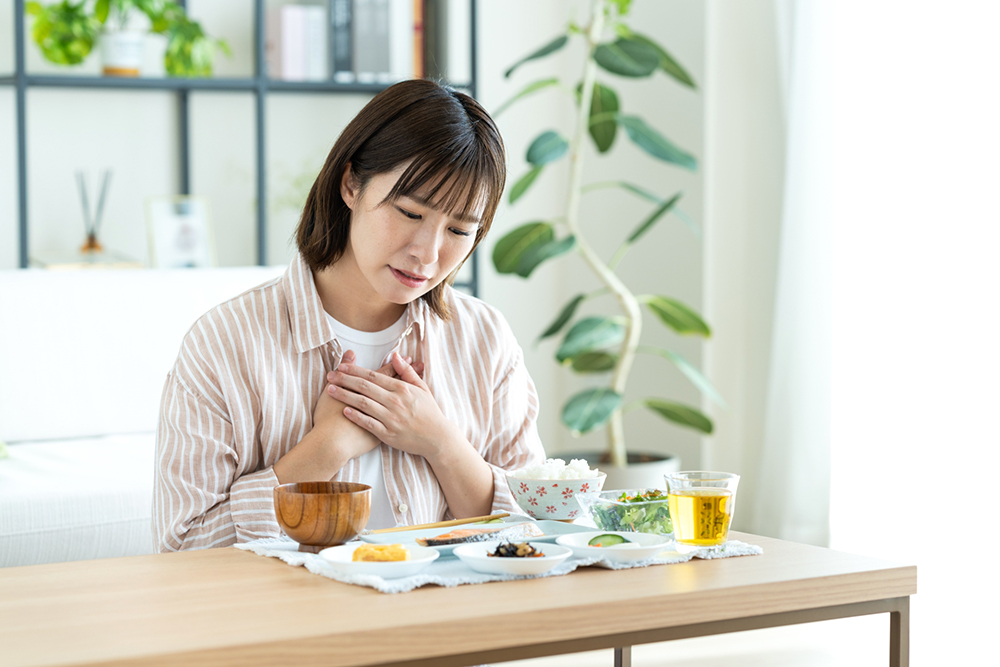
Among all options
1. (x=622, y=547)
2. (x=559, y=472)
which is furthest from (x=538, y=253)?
(x=622, y=547)

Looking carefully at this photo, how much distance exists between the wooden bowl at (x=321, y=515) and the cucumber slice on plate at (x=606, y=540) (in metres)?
0.23

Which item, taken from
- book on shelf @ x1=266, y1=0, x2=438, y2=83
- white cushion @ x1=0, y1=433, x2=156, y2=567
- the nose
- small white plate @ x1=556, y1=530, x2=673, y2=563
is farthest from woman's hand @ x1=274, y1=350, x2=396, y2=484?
book on shelf @ x1=266, y1=0, x2=438, y2=83

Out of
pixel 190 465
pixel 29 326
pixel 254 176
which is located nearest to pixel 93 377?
pixel 29 326

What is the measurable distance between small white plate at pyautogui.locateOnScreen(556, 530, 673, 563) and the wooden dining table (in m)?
0.02

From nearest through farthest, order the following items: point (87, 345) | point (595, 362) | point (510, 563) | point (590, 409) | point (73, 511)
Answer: point (510, 563) < point (73, 511) < point (87, 345) < point (590, 409) < point (595, 362)

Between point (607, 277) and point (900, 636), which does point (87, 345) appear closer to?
point (607, 277)

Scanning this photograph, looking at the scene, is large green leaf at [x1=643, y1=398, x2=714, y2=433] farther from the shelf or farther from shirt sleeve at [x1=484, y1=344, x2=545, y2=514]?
shirt sleeve at [x1=484, y1=344, x2=545, y2=514]

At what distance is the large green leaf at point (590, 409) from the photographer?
306 centimetres

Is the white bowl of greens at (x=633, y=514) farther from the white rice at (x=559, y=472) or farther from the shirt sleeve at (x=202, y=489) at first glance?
the shirt sleeve at (x=202, y=489)

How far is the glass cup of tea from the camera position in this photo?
110 cm

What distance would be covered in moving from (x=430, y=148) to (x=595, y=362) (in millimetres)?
2111

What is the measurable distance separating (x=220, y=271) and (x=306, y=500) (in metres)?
1.96

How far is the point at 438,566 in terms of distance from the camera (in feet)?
3.41

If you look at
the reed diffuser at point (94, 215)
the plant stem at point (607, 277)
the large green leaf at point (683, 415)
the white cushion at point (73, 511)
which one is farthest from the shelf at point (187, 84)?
the white cushion at point (73, 511)
